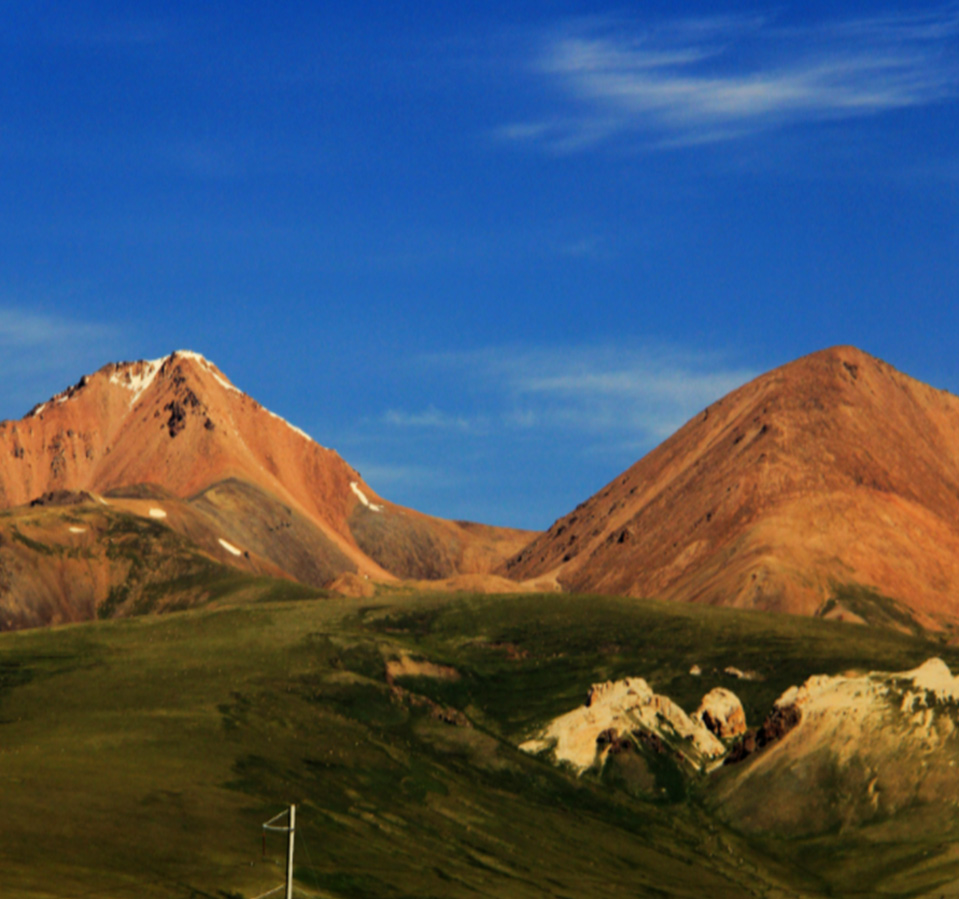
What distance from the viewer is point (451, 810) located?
5059 inches

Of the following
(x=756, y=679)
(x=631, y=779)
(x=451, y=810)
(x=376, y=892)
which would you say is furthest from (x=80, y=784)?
(x=756, y=679)

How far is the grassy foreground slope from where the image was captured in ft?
311

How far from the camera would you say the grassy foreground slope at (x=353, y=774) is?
9494 centimetres

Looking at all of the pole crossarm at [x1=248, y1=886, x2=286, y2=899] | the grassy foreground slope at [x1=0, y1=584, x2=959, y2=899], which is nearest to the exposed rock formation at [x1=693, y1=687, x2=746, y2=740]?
the grassy foreground slope at [x1=0, y1=584, x2=959, y2=899]

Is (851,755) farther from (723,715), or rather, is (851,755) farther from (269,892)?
(269,892)

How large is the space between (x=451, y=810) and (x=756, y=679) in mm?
60534

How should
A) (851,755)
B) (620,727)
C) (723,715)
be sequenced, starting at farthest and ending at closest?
(723,715) → (620,727) → (851,755)

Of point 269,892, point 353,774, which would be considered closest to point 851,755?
point 353,774

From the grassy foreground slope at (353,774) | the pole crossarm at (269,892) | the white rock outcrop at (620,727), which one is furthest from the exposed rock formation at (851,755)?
the pole crossarm at (269,892)

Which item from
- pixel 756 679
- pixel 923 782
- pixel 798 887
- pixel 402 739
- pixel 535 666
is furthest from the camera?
pixel 535 666

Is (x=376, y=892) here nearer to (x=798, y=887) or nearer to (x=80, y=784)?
(x=80, y=784)

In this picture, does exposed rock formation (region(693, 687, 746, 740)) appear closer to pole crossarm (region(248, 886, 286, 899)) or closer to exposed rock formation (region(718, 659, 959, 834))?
exposed rock formation (region(718, 659, 959, 834))

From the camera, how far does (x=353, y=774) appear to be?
132 metres

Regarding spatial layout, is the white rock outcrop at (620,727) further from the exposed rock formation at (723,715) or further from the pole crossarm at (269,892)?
the pole crossarm at (269,892)
